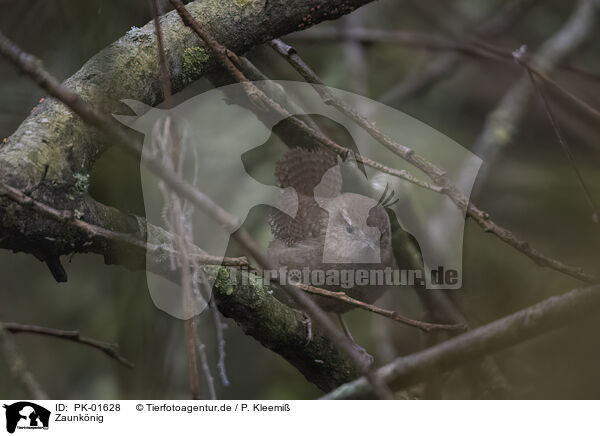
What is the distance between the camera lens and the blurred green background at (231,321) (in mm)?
1416

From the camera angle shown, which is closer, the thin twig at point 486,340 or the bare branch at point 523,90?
the thin twig at point 486,340

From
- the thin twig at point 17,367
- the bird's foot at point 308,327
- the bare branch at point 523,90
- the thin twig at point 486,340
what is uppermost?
the bare branch at point 523,90

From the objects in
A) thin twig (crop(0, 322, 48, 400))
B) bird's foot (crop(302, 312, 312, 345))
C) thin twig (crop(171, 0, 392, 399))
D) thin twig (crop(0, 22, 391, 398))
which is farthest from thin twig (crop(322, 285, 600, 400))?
thin twig (crop(0, 322, 48, 400))

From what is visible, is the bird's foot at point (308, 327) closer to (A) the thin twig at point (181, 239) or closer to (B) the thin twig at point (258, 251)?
(B) the thin twig at point (258, 251)

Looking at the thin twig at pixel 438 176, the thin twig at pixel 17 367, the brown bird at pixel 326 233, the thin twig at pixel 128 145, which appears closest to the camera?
the thin twig at pixel 128 145

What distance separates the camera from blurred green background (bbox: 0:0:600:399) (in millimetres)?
1416

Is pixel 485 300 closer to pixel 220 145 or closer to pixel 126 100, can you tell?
pixel 220 145

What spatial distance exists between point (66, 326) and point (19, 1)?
3.41 ft

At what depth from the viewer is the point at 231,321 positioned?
5.21 feet

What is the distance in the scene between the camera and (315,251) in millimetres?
1691

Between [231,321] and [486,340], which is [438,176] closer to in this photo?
[486,340]

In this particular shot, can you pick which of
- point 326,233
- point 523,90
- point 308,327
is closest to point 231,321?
point 308,327

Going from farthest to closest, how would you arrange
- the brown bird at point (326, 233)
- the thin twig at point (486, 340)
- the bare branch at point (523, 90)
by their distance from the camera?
the bare branch at point (523, 90)
the brown bird at point (326, 233)
the thin twig at point (486, 340)

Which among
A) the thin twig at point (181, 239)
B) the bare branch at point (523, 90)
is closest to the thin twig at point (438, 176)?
the thin twig at point (181, 239)
